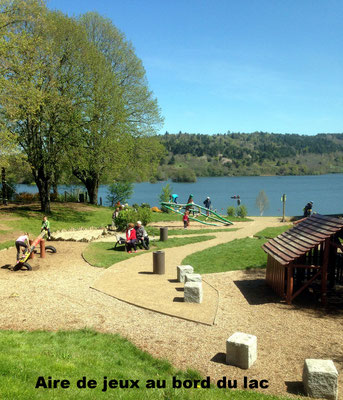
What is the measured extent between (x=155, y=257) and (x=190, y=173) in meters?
132

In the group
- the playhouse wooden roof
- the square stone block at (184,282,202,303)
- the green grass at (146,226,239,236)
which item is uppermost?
the playhouse wooden roof

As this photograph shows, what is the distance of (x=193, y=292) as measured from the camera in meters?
10.7

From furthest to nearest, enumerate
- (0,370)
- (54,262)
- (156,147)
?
(156,147) < (54,262) < (0,370)

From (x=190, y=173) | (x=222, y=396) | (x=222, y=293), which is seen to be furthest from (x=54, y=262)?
(x=190, y=173)

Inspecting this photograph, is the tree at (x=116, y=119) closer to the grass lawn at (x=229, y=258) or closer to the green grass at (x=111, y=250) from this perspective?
the green grass at (x=111, y=250)

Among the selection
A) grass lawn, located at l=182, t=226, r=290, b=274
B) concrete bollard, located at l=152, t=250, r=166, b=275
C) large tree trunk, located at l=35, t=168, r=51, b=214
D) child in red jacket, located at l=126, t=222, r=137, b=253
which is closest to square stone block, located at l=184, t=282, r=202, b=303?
concrete bollard, located at l=152, t=250, r=166, b=275

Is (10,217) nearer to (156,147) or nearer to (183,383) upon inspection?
(156,147)

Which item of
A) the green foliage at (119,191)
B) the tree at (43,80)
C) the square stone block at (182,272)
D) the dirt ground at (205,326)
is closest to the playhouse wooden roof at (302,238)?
the dirt ground at (205,326)

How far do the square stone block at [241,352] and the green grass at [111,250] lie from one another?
8.79 metres

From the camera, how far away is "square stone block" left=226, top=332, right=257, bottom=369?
7.04m

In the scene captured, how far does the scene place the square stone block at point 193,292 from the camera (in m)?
10.7

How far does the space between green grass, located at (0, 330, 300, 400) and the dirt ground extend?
0.47 meters

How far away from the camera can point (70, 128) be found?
26.6 meters

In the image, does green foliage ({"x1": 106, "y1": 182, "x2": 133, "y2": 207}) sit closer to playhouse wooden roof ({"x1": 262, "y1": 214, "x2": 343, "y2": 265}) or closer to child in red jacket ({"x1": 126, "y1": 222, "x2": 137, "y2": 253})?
child in red jacket ({"x1": 126, "y1": 222, "x2": 137, "y2": 253})
